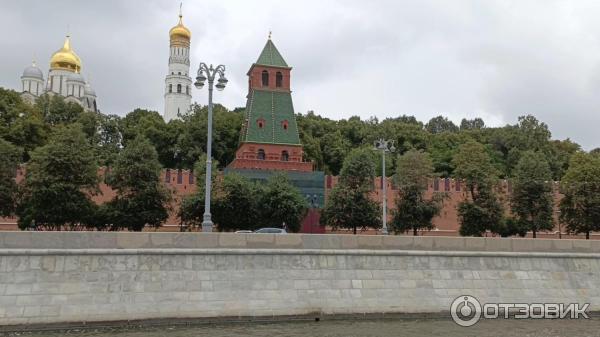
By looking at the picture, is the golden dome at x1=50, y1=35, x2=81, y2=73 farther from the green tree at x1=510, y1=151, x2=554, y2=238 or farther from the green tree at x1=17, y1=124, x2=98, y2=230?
the green tree at x1=510, y1=151, x2=554, y2=238

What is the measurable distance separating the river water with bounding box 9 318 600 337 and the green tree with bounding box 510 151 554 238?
70.0 ft

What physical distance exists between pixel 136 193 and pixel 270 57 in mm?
16958

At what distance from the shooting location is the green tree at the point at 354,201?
32938 millimetres

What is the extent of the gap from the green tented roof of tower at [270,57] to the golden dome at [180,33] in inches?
1489

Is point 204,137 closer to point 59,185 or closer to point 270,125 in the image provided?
point 270,125

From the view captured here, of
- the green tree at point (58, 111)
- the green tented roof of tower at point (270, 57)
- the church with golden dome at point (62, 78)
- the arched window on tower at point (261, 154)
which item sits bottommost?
the arched window on tower at point (261, 154)

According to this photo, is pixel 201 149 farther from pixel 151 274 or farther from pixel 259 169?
pixel 151 274

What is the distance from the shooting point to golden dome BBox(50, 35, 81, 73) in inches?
3019

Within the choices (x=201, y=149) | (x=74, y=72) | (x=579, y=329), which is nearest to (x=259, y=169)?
(x=201, y=149)

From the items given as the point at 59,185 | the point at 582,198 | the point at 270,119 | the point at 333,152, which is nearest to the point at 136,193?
the point at 59,185

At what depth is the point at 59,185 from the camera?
2827 cm

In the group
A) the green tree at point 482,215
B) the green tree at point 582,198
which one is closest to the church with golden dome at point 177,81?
the green tree at point 482,215

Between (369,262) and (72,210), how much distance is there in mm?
18457

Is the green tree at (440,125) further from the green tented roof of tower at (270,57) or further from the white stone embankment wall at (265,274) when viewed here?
the white stone embankment wall at (265,274)
